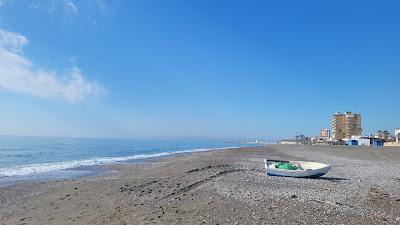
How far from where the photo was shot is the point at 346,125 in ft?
516

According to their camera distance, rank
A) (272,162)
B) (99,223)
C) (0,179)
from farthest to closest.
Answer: (272,162)
(0,179)
(99,223)

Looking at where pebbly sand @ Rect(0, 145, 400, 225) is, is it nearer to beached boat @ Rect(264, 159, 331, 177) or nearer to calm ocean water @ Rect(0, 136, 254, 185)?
beached boat @ Rect(264, 159, 331, 177)

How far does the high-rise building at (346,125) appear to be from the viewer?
155 m

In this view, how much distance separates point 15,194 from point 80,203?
4.29 m

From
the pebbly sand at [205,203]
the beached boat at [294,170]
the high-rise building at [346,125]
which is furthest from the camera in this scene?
the high-rise building at [346,125]

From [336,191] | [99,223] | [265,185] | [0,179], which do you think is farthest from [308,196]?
[0,179]

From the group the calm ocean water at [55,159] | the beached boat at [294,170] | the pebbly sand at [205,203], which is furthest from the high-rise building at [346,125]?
the pebbly sand at [205,203]

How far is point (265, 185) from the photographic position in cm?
1627

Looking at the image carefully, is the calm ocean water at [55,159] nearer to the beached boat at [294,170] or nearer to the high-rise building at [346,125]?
the beached boat at [294,170]

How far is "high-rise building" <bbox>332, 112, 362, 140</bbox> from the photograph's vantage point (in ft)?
510

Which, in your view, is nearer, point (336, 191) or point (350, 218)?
point (350, 218)

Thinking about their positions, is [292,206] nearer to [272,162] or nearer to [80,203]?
[80,203]

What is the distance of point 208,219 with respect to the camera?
956cm

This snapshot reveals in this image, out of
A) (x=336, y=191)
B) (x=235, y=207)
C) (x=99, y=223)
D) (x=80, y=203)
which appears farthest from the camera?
(x=336, y=191)
